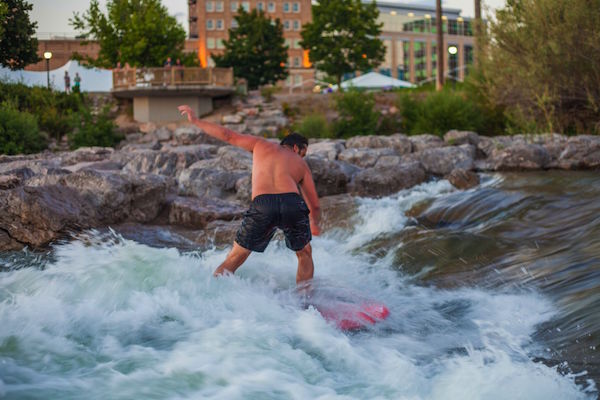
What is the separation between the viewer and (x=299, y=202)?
683 cm

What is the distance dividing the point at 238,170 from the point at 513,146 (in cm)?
693

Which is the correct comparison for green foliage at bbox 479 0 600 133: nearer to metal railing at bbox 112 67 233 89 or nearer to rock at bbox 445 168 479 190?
rock at bbox 445 168 479 190

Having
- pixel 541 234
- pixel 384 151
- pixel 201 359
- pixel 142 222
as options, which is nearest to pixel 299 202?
pixel 201 359

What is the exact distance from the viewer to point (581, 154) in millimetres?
17422

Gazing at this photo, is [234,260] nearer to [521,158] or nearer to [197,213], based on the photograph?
[197,213]

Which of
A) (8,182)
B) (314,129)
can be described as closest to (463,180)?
(8,182)

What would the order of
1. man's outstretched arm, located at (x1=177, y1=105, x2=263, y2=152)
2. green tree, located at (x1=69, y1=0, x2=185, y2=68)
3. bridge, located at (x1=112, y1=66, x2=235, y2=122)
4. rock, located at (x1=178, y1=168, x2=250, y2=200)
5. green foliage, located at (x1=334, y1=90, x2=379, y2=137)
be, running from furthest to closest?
green tree, located at (x1=69, y1=0, x2=185, y2=68)
bridge, located at (x1=112, y1=66, x2=235, y2=122)
green foliage, located at (x1=334, y1=90, x2=379, y2=137)
rock, located at (x1=178, y1=168, x2=250, y2=200)
man's outstretched arm, located at (x1=177, y1=105, x2=263, y2=152)

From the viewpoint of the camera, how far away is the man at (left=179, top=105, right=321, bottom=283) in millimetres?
6785

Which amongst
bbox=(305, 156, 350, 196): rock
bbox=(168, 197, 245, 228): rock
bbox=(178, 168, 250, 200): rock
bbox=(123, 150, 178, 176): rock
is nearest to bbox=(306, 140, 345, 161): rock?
bbox=(123, 150, 178, 176): rock

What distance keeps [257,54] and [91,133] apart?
1956cm

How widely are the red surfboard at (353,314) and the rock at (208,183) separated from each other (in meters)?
8.80

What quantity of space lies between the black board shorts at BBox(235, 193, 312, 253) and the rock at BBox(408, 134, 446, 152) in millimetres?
16061

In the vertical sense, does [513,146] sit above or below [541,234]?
above

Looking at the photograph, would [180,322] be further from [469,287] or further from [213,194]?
[213,194]
